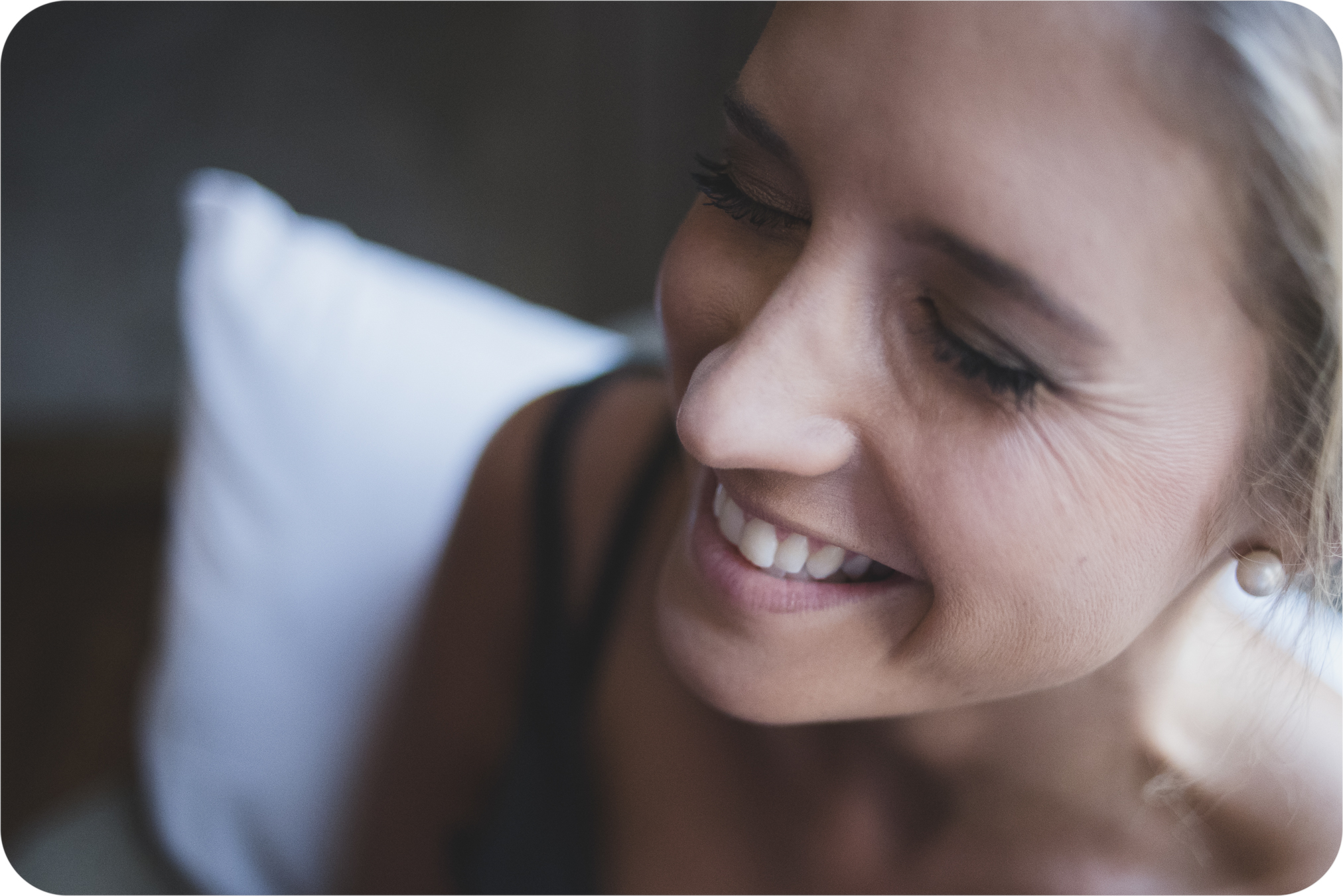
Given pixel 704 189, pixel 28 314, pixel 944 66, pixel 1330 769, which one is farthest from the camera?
pixel 28 314

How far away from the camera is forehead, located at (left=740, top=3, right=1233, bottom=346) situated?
349 mm

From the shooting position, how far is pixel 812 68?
0.38 meters

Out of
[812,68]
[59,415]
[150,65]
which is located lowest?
[59,415]

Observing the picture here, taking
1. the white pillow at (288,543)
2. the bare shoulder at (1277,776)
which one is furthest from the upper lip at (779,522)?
the white pillow at (288,543)

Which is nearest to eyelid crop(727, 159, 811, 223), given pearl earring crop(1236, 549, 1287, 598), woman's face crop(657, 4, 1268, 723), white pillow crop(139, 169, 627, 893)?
woman's face crop(657, 4, 1268, 723)

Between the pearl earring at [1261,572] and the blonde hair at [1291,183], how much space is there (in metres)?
0.07

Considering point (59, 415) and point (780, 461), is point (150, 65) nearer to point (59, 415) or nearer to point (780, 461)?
point (59, 415)

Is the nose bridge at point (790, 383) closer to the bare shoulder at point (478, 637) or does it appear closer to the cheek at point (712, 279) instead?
the cheek at point (712, 279)

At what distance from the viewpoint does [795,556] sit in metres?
0.50

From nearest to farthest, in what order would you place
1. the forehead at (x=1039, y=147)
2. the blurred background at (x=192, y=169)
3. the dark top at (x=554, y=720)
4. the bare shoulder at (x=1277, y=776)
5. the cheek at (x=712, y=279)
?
the forehead at (x=1039, y=147), the cheek at (x=712, y=279), the bare shoulder at (x=1277, y=776), the dark top at (x=554, y=720), the blurred background at (x=192, y=169)

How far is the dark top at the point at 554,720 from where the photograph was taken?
2.52ft

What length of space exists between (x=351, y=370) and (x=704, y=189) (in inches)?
22.2

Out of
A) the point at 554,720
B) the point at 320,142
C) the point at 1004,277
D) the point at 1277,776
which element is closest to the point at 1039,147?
the point at 1004,277

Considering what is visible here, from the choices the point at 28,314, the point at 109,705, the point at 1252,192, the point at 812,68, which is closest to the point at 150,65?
the point at 28,314
